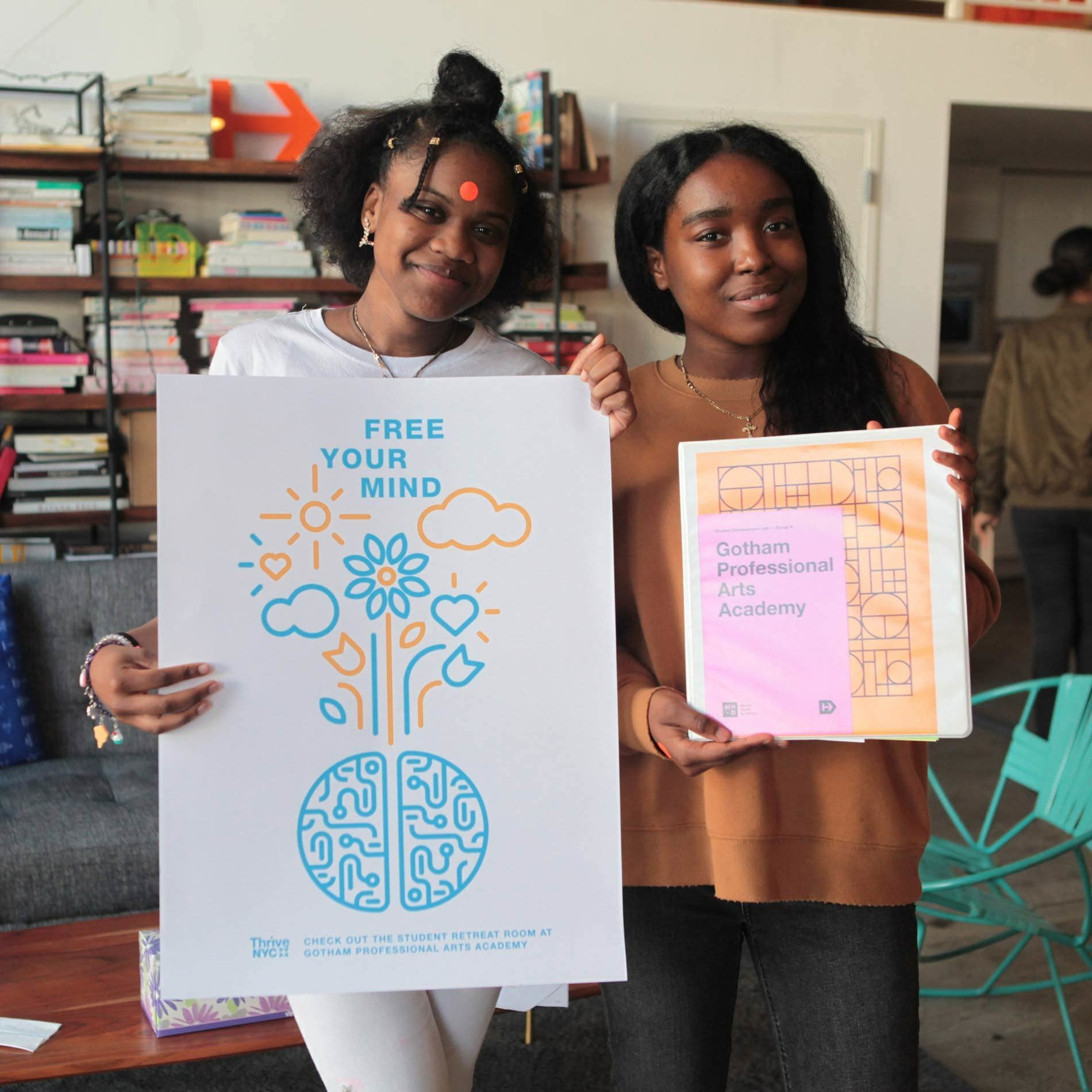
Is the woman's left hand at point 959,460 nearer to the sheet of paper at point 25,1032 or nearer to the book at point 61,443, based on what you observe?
the sheet of paper at point 25,1032

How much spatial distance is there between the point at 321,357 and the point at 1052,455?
3486mm

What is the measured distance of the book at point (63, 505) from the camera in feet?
12.5

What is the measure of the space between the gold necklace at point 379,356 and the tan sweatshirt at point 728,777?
0.82ft

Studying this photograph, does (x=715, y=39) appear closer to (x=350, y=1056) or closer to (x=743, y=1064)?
(x=743, y=1064)

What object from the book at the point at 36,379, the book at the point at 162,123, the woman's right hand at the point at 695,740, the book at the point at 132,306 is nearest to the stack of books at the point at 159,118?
the book at the point at 162,123

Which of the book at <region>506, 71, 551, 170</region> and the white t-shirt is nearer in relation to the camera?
the white t-shirt

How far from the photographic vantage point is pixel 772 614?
113 cm

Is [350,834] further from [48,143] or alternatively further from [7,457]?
[48,143]

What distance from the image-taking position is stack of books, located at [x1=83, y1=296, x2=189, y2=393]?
12.9 feet

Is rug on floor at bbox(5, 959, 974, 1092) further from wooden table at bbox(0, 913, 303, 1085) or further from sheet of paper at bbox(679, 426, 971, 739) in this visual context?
sheet of paper at bbox(679, 426, 971, 739)

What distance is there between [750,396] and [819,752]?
379 mm

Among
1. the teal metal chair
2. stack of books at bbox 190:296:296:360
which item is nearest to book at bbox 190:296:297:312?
stack of books at bbox 190:296:296:360

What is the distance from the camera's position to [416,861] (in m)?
1.16

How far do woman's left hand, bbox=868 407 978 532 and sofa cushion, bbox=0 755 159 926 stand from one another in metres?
2.13
